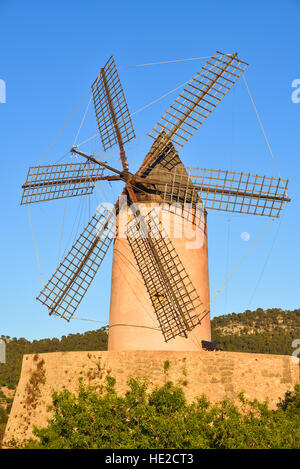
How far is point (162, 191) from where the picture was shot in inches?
587

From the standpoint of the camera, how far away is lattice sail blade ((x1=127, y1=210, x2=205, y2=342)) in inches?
542

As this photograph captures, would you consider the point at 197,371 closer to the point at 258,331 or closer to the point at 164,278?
the point at 164,278

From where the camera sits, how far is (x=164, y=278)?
13922mm

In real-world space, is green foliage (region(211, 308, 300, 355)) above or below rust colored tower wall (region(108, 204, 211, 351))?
above

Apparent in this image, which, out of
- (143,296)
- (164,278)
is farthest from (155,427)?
(143,296)

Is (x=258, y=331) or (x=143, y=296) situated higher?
(x=258, y=331)

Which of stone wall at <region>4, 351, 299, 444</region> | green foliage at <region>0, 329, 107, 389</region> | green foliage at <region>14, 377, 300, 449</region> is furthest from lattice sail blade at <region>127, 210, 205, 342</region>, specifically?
green foliage at <region>0, 329, 107, 389</region>

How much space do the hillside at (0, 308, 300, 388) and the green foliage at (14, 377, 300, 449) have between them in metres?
22.0

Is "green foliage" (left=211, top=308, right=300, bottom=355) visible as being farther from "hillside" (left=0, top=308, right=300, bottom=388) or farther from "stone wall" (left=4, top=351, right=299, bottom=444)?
"stone wall" (left=4, top=351, right=299, bottom=444)

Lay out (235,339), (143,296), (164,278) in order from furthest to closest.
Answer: (235,339), (143,296), (164,278)

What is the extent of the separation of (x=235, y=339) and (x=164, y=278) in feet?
79.2

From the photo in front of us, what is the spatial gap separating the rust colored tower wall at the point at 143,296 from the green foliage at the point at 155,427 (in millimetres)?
3623

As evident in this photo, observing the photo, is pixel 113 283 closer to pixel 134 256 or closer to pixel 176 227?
pixel 134 256
